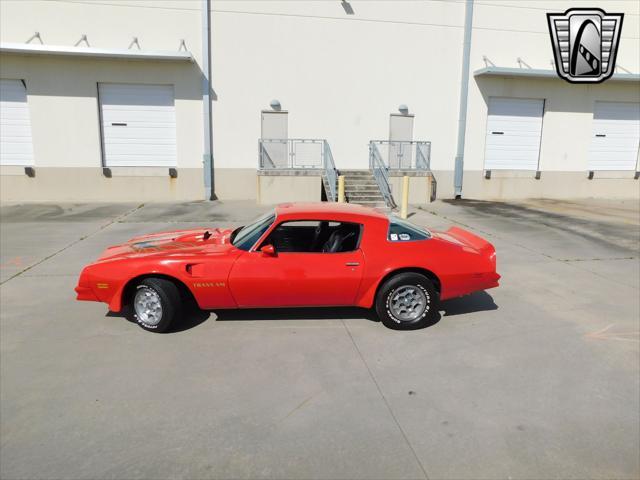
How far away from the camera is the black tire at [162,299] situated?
15.8 feet

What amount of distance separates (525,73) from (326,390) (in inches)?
687

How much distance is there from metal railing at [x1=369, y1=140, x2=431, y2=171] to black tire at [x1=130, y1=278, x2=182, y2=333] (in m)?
13.9

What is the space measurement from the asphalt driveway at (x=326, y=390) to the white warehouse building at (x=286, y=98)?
34.8 feet

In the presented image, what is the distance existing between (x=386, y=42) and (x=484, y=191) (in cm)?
683

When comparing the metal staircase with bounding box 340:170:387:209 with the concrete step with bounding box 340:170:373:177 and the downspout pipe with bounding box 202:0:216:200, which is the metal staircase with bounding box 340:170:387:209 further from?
the downspout pipe with bounding box 202:0:216:200

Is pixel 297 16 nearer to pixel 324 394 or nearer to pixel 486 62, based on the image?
pixel 486 62

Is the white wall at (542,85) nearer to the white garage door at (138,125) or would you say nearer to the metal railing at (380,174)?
the metal railing at (380,174)

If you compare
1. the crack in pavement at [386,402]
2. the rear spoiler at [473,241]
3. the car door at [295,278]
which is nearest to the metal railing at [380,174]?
the rear spoiler at [473,241]

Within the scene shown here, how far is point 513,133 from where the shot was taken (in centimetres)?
1908

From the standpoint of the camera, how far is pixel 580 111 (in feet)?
63.2

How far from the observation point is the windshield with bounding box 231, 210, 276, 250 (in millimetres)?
5062

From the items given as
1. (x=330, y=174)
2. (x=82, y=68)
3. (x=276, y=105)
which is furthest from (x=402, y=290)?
(x=82, y=68)

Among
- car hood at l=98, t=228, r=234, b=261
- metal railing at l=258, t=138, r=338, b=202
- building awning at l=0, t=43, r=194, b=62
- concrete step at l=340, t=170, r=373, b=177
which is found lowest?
car hood at l=98, t=228, r=234, b=261

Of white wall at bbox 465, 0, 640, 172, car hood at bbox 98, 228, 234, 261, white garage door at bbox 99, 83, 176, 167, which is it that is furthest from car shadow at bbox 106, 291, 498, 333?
white wall at bbox 465, 0, 640, 172
